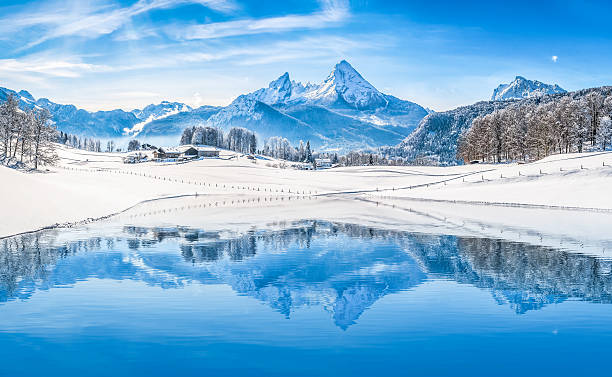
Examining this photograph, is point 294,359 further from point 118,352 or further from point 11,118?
point 11,118

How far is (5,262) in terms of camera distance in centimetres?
2677

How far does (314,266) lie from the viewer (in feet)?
89.8

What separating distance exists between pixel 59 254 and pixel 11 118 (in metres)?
78.7

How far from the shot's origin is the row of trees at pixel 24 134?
93.3m

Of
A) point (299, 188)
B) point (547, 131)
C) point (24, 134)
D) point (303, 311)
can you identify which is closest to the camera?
point (303, 311)

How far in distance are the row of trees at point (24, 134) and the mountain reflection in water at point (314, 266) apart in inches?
2603

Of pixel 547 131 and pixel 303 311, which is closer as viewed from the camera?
pixel 303 311

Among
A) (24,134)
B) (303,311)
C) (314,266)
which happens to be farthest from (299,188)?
(303,311)

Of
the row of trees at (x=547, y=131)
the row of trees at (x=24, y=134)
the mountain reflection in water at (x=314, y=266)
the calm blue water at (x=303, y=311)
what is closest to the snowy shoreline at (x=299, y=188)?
the row of trees at (x=24, y=134)

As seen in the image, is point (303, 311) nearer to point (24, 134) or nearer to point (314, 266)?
point (314, 266)

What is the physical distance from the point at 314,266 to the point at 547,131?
11156 cm

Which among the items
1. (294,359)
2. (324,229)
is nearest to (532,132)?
(324,229)

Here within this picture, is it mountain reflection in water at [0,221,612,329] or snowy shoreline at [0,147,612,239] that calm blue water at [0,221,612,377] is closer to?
mountain reflection in water at [0,221,612,329]

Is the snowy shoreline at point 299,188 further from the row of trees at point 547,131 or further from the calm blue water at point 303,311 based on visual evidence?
the calm blue water at point 303,311
